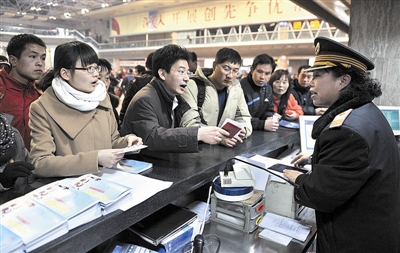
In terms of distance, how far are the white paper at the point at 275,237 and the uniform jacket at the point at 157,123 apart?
566 mm

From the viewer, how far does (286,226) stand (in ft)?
5.17

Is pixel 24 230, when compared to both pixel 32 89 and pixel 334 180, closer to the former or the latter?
pixel 334 180

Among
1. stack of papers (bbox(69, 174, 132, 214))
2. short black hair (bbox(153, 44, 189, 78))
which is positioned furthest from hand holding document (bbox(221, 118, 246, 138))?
stack of papers (bbox(69, 174, 132, 214))

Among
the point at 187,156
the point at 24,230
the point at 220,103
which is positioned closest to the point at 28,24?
the point at 220,103

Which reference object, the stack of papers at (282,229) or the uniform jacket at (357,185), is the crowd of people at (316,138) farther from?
the stack of papers at (282,229)

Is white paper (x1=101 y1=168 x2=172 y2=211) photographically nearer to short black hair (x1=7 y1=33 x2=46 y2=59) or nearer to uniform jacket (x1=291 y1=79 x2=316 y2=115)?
short black hair (x1=7 y1=33 x2=46 y2=59)

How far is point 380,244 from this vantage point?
47.9 inches

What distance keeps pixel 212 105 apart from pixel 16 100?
1.48 meters

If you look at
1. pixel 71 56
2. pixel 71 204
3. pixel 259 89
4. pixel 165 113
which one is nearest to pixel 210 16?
pixel 259 89

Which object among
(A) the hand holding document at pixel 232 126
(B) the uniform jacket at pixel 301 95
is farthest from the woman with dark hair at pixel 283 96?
(A) the hand holding document at pixel 232 126

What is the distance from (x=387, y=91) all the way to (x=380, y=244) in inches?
104

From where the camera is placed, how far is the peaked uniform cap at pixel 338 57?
4.03 ft

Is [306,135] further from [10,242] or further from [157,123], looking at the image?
[10,242]

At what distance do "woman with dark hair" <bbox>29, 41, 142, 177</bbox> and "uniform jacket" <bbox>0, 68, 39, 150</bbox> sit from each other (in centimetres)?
98
